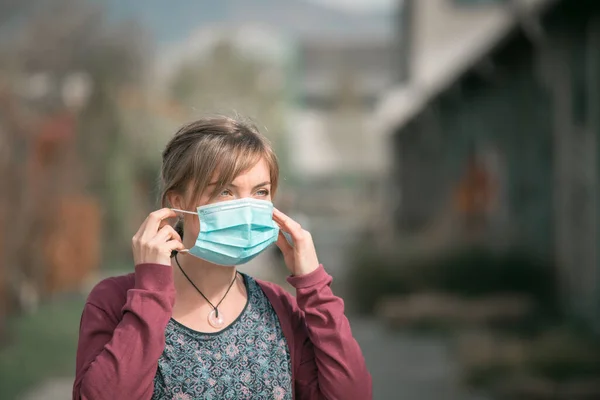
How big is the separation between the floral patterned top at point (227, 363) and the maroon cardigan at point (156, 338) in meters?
0.06

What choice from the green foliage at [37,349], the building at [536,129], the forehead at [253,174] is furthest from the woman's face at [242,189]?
the building at [536,129]

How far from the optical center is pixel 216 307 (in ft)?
8.16

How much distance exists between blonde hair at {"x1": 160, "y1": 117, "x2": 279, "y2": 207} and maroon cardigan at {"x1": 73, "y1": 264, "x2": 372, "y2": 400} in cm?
27

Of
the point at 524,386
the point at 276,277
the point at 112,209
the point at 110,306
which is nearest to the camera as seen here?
the point at 110,306

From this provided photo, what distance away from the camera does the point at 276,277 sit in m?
14.5

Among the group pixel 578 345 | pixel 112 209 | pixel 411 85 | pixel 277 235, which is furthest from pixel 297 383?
pixel 411 85

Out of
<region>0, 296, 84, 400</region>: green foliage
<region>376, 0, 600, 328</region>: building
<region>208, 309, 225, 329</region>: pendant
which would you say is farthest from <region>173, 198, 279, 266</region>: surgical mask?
<region>376, 0, 600, 328</region>: building

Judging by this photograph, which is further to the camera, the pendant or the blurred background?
the blurred background

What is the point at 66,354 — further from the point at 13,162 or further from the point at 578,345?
the point at 578,345

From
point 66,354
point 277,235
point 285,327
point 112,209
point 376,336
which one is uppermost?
point 277,235

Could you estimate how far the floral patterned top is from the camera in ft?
7.68

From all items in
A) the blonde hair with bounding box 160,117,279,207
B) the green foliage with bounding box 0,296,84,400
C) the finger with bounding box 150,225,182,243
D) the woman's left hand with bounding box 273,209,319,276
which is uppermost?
the blonde hair with bounding box 160,117,279,207

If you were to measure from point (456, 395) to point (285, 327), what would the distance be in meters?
5.59

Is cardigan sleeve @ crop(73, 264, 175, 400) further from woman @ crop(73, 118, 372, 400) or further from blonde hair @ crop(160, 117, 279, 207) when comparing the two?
blonde hair @ crop(160, 117, 279, 207)
